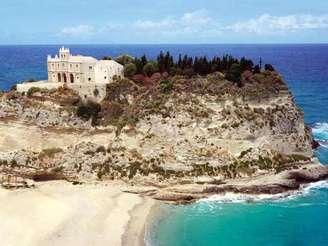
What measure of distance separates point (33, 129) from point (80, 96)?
7.94 meters

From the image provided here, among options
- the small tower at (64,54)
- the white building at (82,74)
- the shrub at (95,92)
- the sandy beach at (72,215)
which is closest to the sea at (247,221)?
the sandy beach at (72,215)

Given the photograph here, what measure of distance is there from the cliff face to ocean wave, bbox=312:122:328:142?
17.5 metres

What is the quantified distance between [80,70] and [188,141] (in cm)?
2028

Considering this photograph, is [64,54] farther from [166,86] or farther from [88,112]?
[166,86]

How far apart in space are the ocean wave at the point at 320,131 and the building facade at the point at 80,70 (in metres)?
36.7

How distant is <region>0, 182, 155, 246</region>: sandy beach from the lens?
43.0 meters

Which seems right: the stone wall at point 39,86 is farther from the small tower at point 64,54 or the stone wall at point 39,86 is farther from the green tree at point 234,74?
the green tree at point 234,74

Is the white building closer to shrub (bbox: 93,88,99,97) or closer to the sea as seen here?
shrub (bbox: 93,88,99,97)

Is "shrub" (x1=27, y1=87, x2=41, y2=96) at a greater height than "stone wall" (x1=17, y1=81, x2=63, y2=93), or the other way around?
"stone wall" (x1=17, y1=81, x2=63, y2=93)

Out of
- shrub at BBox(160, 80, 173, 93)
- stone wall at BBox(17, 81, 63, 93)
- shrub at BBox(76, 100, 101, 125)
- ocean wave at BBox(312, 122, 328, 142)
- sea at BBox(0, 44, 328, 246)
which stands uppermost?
shrub at BBox(160, 80, 173, 93)

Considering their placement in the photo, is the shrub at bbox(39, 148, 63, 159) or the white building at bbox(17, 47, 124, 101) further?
the white building at bbox(17, 47, 124, 101)

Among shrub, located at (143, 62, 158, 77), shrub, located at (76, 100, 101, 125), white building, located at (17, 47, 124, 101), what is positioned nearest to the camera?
shrub, located at (76, 100, 101, 125)

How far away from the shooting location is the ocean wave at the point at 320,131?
3100 inches

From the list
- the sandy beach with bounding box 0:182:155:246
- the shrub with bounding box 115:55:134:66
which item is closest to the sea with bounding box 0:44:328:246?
the sandy beach with bounding box 0:182:155:246
